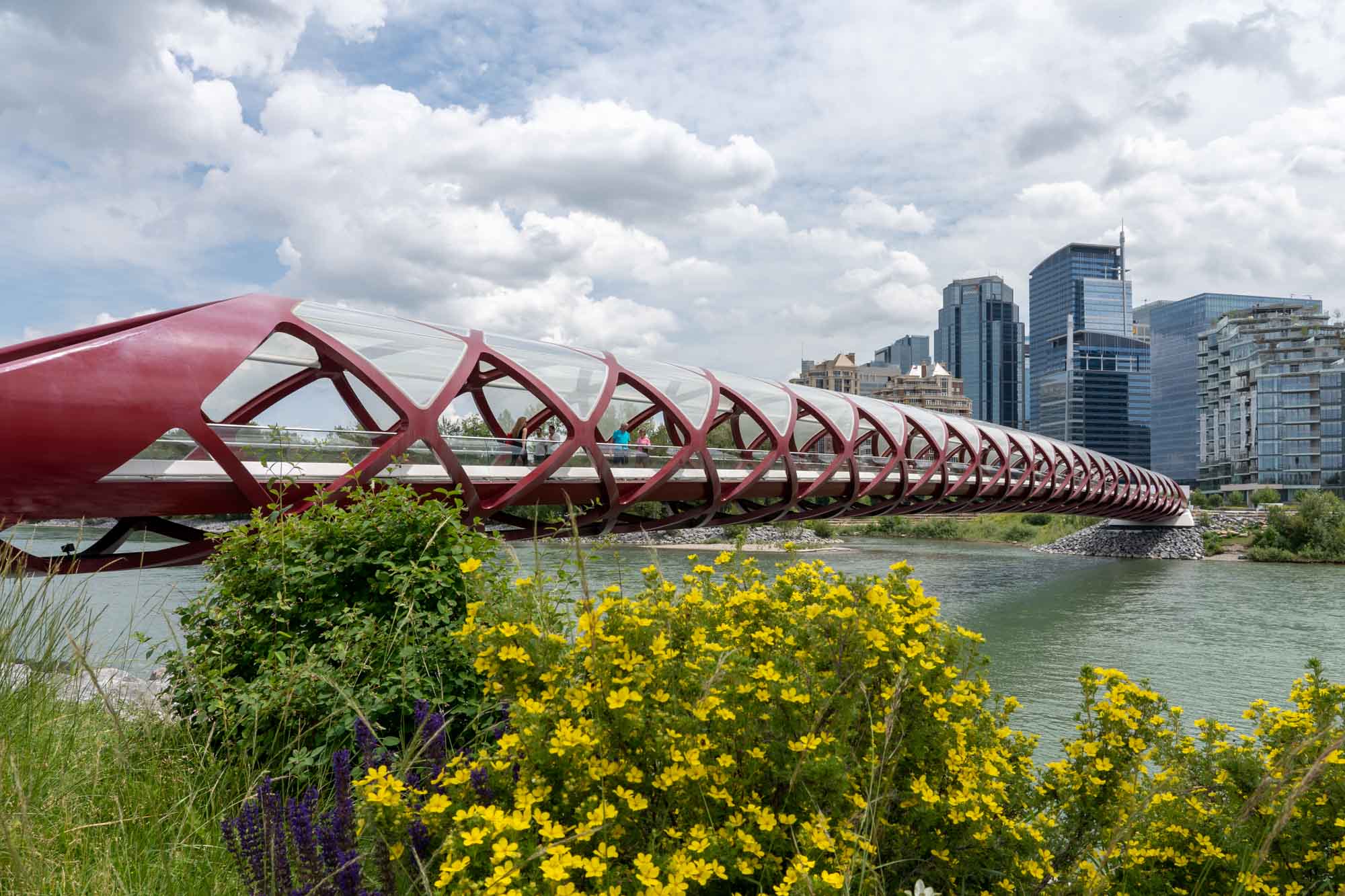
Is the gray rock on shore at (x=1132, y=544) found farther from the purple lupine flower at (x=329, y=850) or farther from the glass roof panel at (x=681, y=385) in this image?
the purple lupine flower at (x=329, y=850)

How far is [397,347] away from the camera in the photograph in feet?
38.0

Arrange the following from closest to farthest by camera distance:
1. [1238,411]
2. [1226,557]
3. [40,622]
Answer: [40,622], [1226,557], [1238,411]

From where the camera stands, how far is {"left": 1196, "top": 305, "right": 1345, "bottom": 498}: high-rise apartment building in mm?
88750

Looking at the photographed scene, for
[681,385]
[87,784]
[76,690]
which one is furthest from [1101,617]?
[87,784]

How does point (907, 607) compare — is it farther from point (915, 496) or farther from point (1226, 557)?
point (1226, 557)

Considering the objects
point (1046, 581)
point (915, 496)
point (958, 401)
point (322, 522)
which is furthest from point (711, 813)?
point (958, 401)

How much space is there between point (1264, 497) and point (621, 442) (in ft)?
281

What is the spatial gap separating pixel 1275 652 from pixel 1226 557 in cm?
3817

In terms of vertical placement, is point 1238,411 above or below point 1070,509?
above

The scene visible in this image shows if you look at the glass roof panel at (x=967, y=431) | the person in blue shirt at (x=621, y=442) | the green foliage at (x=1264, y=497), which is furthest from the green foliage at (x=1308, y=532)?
the person in blue shirt at (x=621, y=442)

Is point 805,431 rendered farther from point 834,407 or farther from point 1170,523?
point 1170,523

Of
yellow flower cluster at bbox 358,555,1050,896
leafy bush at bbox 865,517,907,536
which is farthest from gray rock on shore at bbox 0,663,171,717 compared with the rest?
leafy bush at bbox 865,517,907,536

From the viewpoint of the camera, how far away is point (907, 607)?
3.03 meters

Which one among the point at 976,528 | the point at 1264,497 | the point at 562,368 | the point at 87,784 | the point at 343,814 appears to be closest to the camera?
the point at 343,814
